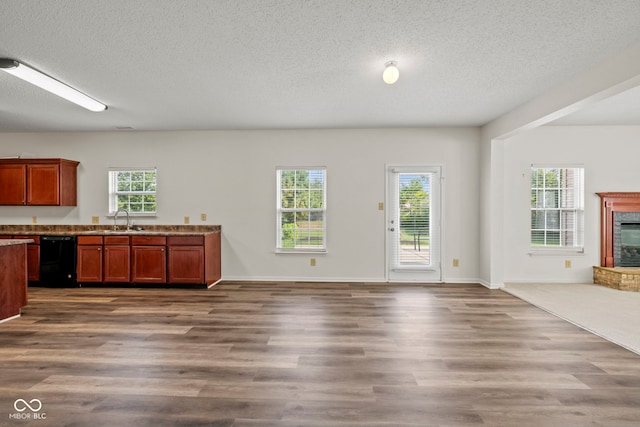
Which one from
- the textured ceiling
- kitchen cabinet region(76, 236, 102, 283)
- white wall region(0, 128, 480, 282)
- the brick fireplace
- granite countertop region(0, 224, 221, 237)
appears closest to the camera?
the textured ceiling

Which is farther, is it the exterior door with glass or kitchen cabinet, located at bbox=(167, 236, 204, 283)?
the exterior door with glass

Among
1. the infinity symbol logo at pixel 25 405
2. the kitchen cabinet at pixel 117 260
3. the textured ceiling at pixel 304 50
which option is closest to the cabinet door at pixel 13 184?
the textured ceiling at pixel 304 50

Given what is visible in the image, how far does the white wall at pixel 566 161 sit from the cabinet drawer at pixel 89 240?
655 centimetres

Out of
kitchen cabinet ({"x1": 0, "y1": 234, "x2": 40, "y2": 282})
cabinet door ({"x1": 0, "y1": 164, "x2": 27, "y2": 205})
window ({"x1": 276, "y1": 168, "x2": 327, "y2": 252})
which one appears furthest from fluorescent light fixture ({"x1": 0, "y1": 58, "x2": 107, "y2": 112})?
Answer: window ({"x1": 276, "y1": 168, "x2": 327, "y2": 252})

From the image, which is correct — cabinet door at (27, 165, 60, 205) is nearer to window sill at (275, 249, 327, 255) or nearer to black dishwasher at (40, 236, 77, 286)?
black dishwasher at (40, 236, 77, 286)

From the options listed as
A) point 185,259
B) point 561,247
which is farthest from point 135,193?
point 561,247

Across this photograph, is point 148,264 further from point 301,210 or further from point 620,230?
point 620,230

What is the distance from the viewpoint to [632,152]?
561 cm

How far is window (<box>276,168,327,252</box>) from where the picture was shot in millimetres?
5809

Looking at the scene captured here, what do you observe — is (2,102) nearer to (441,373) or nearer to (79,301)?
Result: (79,301)

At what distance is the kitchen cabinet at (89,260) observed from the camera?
5.32 m

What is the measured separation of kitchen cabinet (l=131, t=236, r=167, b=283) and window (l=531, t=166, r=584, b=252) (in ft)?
19.6

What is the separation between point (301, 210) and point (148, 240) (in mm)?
2442

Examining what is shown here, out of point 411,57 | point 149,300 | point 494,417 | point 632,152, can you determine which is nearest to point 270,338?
point 494,417
